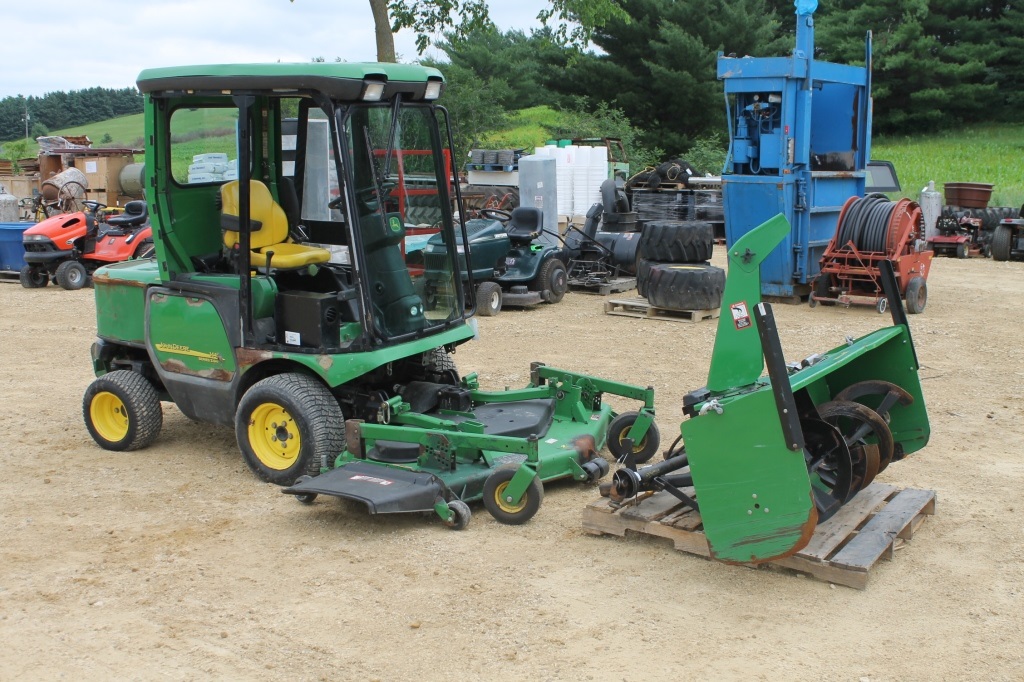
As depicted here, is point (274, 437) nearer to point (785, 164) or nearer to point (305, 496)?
point (305, 496)

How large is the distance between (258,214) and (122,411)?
1.67 m

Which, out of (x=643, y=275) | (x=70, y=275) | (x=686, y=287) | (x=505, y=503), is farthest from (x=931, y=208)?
(x=505, y=503)

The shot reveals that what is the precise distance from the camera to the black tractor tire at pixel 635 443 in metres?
6.11

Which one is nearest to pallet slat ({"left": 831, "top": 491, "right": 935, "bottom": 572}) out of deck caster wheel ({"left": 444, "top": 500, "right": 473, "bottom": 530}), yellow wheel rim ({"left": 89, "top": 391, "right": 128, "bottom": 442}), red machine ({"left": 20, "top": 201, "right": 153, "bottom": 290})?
deck caster wheel ({"left": 444, "top": 500, "right": 473, "bottom": 530})

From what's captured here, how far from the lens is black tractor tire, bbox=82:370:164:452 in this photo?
6.46 meters

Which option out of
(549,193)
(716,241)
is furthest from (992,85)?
(549,193)

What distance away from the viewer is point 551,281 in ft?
40.5

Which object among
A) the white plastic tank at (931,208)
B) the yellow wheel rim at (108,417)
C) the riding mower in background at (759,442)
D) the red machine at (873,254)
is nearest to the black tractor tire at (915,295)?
the red machine at (873,254)

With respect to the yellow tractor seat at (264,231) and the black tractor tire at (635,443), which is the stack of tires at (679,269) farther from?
the yellow tractor seat at (264,231)

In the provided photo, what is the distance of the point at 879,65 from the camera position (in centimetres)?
3362

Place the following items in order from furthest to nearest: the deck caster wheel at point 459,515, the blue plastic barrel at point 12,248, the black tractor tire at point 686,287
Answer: the blue plastic barrel at point 12,248, the black tractor tire at point 686,287, the deck caster wheel at point 459,515

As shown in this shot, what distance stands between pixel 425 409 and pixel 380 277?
816 mm

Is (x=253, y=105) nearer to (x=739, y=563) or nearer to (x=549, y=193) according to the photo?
(x=739, y=563)

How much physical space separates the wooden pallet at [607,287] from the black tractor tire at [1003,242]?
6.70 meters
